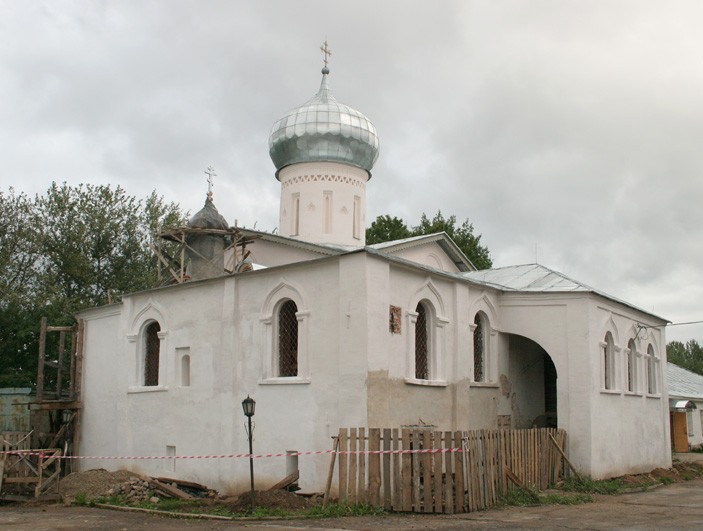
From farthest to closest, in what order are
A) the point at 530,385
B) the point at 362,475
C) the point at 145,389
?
the point at 530,385, the point at 145,389, the point at 362,475

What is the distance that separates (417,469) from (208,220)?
33.1 feet

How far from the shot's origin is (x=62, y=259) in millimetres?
33219

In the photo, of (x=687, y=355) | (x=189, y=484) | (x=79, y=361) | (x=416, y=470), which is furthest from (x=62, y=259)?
(x=687, y=355)

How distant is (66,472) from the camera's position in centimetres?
2047

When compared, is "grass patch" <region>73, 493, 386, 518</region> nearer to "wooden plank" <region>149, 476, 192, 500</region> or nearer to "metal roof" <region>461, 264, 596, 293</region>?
"wooden plank" <region>149, 476, 192, 500</region>

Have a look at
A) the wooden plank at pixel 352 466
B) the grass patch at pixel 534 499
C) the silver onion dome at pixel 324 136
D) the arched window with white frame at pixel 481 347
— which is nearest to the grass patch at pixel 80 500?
the wooden plank at pixel 352 466

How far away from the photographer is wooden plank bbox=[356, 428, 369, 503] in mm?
13516

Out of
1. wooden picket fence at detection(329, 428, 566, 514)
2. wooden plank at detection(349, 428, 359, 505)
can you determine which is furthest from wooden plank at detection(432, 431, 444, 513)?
wooden plank at detection(349, 428, 359, 505)

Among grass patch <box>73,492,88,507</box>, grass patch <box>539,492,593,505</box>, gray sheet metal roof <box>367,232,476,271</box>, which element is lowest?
grass patch <box>73,492,88,507</box>

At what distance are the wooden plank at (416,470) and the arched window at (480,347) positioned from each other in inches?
209

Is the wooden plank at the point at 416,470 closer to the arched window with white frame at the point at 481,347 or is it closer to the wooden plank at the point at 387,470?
the wooden plank at the point at 387,470

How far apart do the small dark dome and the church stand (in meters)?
0.04

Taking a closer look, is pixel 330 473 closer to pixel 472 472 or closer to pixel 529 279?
pixel 472 472

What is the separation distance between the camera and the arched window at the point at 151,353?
1950 centimetres
